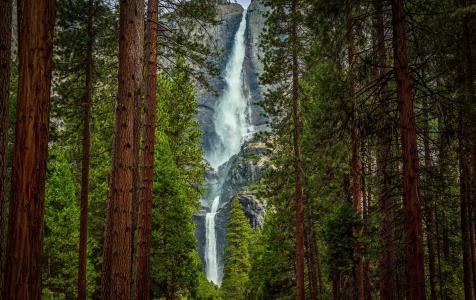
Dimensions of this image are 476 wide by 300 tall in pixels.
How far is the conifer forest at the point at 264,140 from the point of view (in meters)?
6.04

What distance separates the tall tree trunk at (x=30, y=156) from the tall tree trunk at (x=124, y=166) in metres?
2.20

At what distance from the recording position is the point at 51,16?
416cm

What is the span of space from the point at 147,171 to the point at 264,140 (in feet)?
30.0

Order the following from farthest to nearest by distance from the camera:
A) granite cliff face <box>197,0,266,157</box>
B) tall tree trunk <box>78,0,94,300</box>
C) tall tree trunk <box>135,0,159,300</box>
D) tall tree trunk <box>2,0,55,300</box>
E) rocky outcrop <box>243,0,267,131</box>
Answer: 1. rocky outcrop <box>243,0,267,131</box>
2. granite cliff face <box>197,0,266,157</box>
3. tall tree trunk <box>78,0,94,300</box>
4. tall tree trunk <box>135,0,159,300</box>
5. tall tree trunk <box>2,0,55,300</box>

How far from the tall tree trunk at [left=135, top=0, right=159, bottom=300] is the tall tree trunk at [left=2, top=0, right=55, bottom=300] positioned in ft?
18.8

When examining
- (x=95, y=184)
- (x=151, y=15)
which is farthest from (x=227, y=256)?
(x=151, y=15)

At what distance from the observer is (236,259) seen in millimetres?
39094

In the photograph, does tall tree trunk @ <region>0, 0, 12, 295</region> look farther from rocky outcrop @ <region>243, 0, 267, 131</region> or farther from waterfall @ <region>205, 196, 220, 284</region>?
rocky outcrop @ <region>243, 0, 267, 131</region>

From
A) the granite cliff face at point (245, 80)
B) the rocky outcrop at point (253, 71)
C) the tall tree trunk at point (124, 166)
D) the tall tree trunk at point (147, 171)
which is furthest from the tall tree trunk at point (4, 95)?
the rocky outcrop at point (253, 71)

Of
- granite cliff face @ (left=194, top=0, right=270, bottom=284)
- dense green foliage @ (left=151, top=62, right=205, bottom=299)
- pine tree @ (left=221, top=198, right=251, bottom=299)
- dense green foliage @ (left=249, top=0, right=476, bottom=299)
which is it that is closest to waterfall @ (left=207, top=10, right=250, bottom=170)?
granite cliff face @ (left=194, top=0, right=270, bottom=284)

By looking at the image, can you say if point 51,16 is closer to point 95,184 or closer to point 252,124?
point 95,184

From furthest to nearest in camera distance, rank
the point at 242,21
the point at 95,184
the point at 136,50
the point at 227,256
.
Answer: the point at 242,21, the point at 227,256, the point at 95,184, the point at 136,50

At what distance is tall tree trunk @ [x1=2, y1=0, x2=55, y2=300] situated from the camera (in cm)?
378

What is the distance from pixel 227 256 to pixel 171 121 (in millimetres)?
21352
